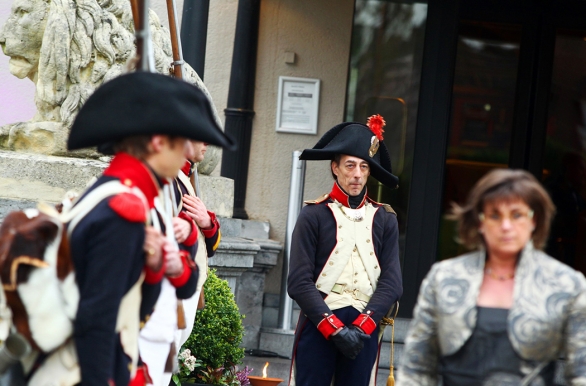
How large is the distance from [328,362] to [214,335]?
1356mm

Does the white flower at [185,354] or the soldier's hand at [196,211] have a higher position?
the soldier's hand at [196,211]

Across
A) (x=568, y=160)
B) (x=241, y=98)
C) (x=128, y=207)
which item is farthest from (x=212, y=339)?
(x=568, y=160)

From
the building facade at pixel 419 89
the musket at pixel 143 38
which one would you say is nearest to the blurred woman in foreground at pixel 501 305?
the musket at pixel 143 38

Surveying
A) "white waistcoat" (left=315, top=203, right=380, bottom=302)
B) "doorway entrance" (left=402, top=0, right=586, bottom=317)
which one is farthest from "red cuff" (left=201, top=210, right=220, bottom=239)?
"doorway entrance" (left=402, top=0, right=586, bottom=317)

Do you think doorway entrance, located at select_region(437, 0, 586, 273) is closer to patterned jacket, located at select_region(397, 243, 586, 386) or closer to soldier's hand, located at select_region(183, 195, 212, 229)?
soldier's hand, located at select_region(183, 195, 212, 229)

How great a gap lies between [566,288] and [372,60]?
6.63 meters

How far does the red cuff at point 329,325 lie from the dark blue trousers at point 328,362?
4.2 inches

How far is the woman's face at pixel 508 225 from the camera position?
2.94m

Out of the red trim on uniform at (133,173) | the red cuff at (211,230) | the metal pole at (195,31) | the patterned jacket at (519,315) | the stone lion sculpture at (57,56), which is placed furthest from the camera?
the metal pole at (195,31)

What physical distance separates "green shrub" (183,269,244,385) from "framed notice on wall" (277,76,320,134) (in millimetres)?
3388

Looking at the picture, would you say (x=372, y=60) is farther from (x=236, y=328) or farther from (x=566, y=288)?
(x=566, y=288)

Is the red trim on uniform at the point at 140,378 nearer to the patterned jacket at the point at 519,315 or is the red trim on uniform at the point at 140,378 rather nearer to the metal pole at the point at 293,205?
the patterned jacket at the point at 519,315

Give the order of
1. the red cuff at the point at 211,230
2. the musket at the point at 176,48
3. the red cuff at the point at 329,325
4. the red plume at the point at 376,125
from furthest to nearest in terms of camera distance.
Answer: the red plume at the point at 376,125 → the musket at the point at 176,48 → the red cuff at the point at 329,325 → the red cuff at the point at 211,230

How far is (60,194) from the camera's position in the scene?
5.41 metres
